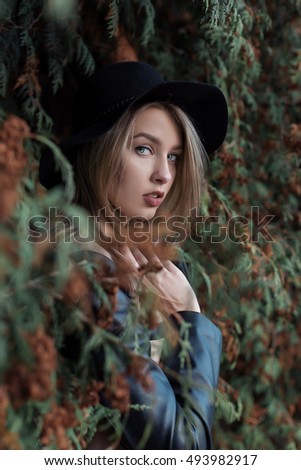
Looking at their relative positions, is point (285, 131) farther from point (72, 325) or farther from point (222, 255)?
point (72, 325)

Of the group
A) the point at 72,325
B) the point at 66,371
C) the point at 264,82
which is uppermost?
the point at 264,82

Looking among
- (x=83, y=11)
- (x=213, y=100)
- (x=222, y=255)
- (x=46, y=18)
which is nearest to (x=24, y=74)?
(x=46, y=18)

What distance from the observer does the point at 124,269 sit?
127cm

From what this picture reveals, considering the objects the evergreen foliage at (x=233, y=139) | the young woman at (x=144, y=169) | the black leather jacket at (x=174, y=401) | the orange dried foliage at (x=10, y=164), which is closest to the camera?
the orange dried foliage at (x=10, y=164)

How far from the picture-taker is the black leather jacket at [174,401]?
5.03 ft

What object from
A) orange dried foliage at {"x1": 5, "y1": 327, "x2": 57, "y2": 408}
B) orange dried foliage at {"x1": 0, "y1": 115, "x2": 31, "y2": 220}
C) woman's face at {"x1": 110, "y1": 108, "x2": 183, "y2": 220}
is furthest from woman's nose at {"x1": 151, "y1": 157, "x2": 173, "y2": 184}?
orange dried foliage at {"x1": 5, "y1": 327, "x2": 57, "y2": 408}

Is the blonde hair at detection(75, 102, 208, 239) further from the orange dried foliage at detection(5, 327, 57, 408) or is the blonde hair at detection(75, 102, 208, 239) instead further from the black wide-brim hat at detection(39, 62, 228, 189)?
the orange dried foliage at detection(5, 327, 57, 408)

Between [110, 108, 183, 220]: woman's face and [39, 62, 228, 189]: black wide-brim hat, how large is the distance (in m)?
0.06

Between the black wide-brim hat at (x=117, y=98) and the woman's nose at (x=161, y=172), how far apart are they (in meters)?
0.16

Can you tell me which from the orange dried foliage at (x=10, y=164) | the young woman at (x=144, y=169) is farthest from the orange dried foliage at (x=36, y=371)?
the young woman at (x=144, y=169)

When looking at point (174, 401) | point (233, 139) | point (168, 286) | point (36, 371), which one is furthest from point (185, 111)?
point (36, 371)

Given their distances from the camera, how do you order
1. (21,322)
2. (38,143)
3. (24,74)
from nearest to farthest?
(21,322) → (24,74) → (38,143)

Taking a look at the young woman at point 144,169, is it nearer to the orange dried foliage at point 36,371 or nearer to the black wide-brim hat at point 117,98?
the black wide-brim hat at point 117,98

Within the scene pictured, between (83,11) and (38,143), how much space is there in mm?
502
